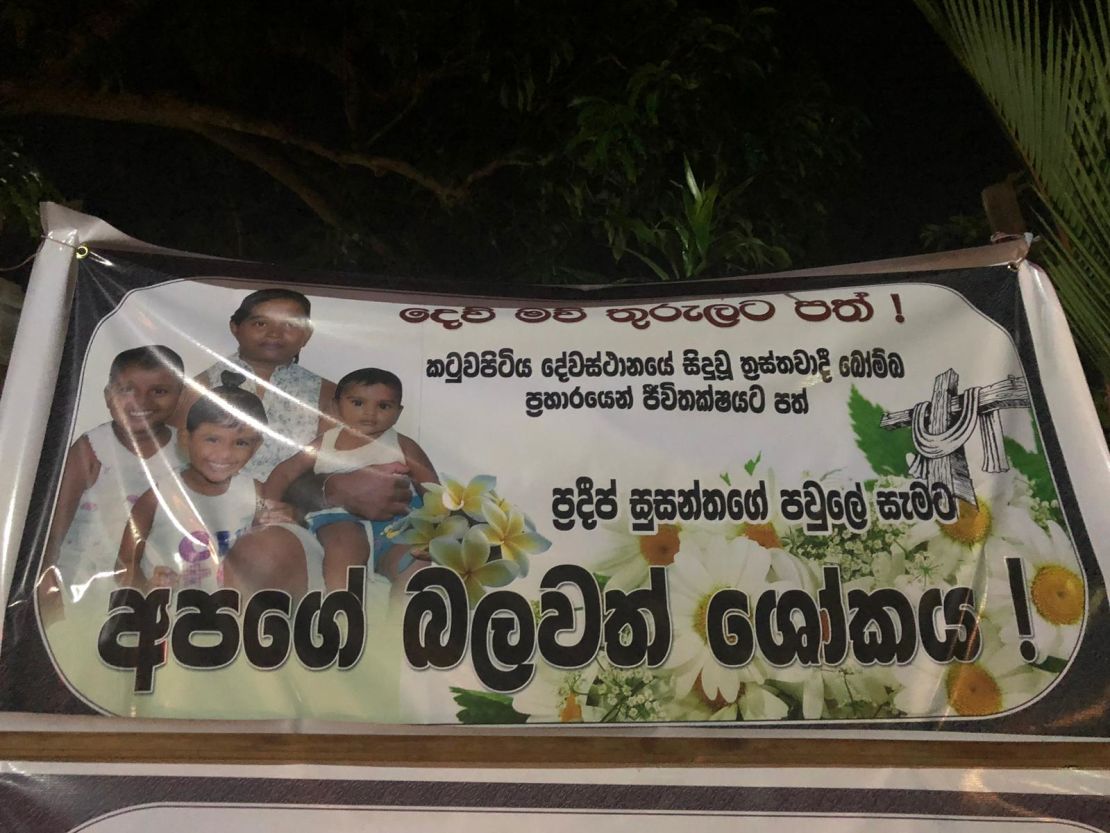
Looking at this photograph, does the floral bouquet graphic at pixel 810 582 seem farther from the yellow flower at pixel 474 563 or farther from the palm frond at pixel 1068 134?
the palm frond at pixel 1068 134

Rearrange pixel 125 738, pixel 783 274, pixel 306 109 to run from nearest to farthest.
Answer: pixel 125 738 < pixel 783 274 < pixel 306 109

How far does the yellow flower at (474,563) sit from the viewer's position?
1.53 meters

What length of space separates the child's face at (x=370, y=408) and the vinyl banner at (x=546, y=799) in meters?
0.64

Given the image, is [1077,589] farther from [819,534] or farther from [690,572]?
[690,572]

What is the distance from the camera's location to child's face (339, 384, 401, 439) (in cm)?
162

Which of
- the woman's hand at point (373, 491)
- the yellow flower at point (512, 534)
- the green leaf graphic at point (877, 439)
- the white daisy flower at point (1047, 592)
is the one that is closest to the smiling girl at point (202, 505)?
the woman's hand at point (373, 491)

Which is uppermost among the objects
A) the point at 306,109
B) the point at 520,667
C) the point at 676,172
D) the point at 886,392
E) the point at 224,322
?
the point at 306,109

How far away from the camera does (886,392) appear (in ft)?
5.48

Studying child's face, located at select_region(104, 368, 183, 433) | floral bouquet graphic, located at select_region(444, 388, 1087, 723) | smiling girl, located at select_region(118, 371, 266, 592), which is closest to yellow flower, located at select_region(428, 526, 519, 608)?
floral bouquet graphic, located at select_region(444, 388, 1087, 723)

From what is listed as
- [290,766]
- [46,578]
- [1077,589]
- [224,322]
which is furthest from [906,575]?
[46,578]

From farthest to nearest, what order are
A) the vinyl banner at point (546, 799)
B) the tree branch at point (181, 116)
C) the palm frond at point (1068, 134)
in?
the tree branch at point (181, 116) < the palm frond at point (1068, 134) < the vinyl banner at point (546, 799)

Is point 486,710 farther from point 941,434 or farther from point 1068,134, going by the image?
point 1068,134

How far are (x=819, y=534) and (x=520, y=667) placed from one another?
63 centimetres

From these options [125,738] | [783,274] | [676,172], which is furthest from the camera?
[676,172]
